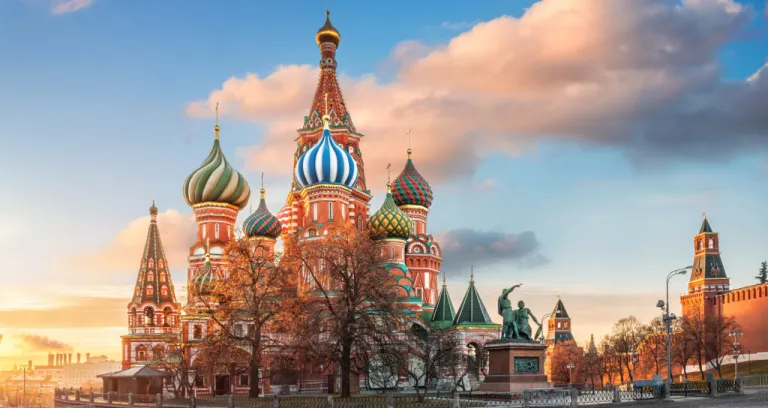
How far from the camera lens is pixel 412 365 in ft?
204

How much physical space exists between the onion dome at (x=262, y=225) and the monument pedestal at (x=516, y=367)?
43076 millimetres

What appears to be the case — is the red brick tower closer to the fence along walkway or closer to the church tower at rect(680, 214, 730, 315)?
the fence along walkway

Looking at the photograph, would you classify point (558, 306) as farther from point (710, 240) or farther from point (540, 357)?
point (540, 357)

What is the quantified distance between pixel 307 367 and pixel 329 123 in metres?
Answer: 26.7

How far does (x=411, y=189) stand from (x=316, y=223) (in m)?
20.2

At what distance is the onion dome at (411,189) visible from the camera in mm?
81062

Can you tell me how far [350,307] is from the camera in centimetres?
4128

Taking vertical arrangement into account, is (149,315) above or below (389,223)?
below

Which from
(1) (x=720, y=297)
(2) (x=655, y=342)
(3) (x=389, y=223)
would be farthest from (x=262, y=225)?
(1) (x=720, y=297)

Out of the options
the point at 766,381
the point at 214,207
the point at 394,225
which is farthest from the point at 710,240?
the point at 214,207

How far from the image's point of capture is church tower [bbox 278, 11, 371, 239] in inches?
2534

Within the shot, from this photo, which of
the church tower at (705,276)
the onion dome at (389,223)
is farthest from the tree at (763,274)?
the onion dome at (389,223)

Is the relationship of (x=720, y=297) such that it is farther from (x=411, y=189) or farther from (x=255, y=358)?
(x=255, y=358)

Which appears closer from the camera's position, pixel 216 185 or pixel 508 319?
pixel 508 319
